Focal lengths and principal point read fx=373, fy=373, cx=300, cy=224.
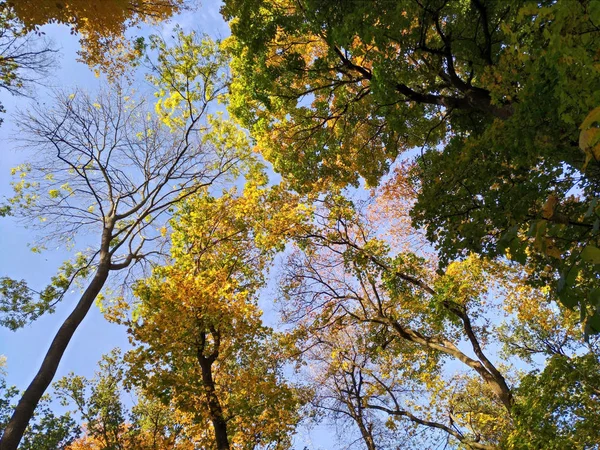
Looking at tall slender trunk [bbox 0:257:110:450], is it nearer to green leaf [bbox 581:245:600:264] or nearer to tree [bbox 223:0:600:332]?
tree [bbox 223:0:600:332]

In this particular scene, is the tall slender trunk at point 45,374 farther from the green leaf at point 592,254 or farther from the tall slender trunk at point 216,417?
the green leaf at point 592,254

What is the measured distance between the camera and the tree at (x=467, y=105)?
3.50 m

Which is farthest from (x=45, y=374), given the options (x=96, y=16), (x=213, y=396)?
(x=96, y=16)

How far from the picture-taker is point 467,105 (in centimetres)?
679

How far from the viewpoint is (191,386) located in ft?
25.5

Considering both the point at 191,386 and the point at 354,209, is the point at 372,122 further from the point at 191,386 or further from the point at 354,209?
the point at 191,386

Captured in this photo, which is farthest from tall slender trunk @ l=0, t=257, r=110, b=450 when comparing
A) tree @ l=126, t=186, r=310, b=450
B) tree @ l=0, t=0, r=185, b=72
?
Answer: tree @ l=0, t=0, r=185, b=72

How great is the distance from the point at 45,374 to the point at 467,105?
869cm

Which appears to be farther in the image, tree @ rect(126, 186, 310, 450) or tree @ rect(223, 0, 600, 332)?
tree @ rect(126, 186, 310, 450)

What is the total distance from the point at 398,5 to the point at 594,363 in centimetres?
723

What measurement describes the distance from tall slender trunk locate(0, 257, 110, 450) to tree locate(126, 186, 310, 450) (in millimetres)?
1353

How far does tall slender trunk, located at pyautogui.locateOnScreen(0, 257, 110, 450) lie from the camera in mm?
5525

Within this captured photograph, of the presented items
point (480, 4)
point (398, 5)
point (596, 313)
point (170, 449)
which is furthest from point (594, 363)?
point (170, 449)

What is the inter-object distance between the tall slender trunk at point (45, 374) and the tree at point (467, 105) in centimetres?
518
